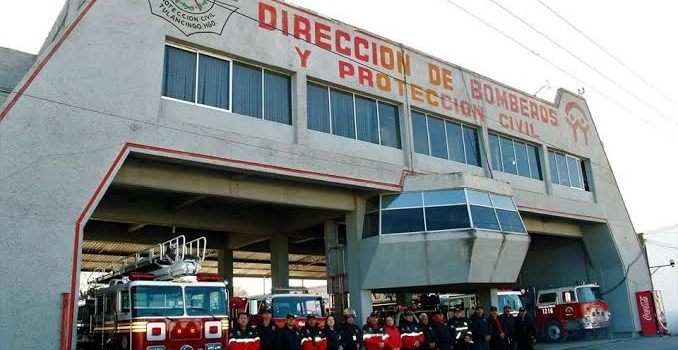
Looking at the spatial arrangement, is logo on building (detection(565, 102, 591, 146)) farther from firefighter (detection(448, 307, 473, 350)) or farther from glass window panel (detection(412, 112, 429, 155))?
firefighter (detection(448, 307, 473, 350))

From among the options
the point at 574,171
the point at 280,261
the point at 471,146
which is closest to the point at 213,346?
the point at 280,261

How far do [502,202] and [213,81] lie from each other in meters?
11.2

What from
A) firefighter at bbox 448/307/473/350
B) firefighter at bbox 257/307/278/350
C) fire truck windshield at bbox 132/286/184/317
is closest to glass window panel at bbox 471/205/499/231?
firefighter at bbox 448/307/473/350

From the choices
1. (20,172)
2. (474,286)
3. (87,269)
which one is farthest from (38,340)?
(87,269)

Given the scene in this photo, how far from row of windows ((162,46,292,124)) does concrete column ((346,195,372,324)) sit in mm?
4346

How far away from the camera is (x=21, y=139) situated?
12.0 metres

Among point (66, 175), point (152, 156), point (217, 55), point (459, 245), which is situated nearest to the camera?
point (66, 175)

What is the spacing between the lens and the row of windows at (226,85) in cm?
1534

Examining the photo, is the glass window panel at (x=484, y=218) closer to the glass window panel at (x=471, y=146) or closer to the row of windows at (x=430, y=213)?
the row of windows at (x=430, y=213)

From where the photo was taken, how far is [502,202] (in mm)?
20891

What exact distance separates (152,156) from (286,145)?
3.91 metres

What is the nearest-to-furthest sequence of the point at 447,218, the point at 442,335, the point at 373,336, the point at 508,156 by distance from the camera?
the point at 373,336
the point at 442,335
the point at 447,218
the point at 508,156

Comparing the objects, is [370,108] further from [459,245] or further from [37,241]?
[37,241]

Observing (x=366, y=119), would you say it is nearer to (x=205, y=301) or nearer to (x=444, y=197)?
(x=444, y=197)
